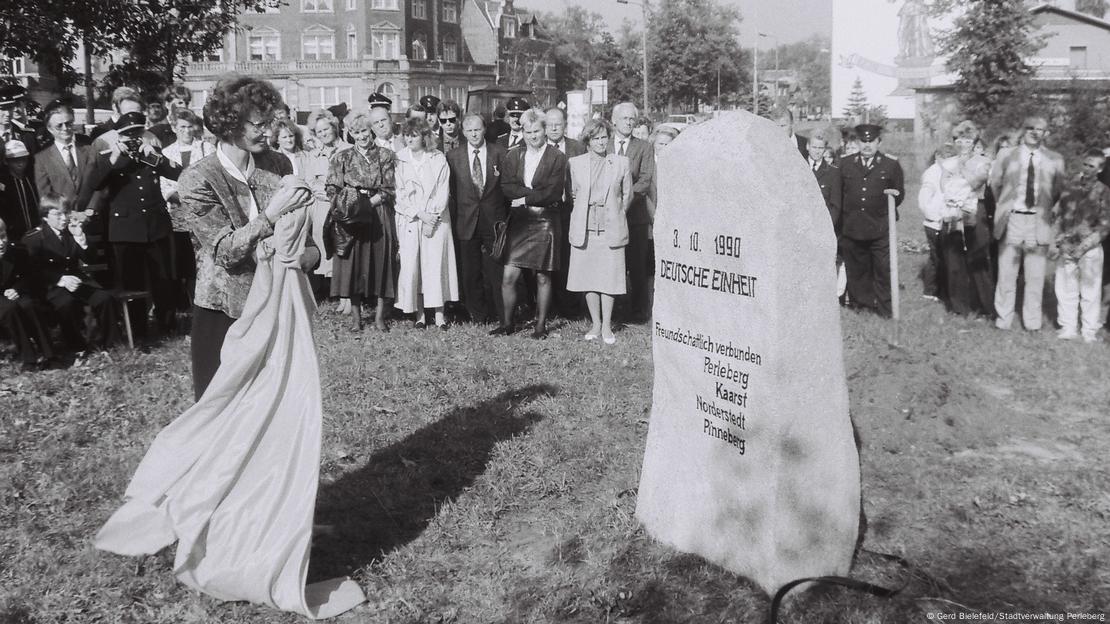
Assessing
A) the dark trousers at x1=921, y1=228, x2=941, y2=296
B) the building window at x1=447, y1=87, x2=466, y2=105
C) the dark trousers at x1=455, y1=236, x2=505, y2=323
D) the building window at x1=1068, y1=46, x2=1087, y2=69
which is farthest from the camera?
the building window at x1=447, y1=87, x2=466, y2=105

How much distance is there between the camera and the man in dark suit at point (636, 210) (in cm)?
1138

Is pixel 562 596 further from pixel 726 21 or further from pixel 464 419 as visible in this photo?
pixel 726 21

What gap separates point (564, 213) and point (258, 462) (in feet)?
23.8

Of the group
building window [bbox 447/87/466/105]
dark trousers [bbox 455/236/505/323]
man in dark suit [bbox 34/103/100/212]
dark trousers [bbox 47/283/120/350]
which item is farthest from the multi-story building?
dark trousers [bbox 47/283/120/350]

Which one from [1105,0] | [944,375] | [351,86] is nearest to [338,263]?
[944,375]

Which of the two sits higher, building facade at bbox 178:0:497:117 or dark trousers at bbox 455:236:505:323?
building facade at bbox 178:0:497:117

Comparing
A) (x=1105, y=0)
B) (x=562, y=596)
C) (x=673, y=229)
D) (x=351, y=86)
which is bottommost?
(x=562, y=596)

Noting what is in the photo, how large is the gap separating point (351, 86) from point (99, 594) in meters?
73.6

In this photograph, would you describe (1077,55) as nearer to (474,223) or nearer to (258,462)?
(474,223)

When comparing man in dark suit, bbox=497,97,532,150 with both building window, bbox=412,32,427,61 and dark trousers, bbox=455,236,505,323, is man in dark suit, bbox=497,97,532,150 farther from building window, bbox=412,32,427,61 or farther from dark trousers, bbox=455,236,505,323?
building window, bbox=412,32,427,61

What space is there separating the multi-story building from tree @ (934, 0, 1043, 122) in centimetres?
4479

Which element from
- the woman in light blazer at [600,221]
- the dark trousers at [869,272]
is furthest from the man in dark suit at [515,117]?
the dark trousers at [869,272]

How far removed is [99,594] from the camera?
5020 millimetres

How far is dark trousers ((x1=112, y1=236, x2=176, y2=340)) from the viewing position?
10469 mm
